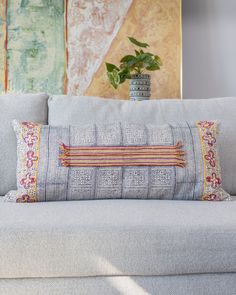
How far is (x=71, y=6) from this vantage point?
8.92 ft

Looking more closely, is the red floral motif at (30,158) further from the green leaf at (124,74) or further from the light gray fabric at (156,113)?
the green leaf at (124,74)

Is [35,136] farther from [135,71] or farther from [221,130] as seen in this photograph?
[135,71]

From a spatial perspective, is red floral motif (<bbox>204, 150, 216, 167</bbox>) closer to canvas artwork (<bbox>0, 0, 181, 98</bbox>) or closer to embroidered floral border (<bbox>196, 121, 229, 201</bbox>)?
embroidered floral border (<bbox>196, 121, 229, 201</bbox>)

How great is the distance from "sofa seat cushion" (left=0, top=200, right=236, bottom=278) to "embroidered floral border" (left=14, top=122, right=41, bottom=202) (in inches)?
10.5

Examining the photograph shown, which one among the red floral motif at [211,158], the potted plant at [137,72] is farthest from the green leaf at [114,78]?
the red floral motif at [211,158]

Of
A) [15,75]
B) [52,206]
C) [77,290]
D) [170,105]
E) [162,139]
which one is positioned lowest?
[77,290]

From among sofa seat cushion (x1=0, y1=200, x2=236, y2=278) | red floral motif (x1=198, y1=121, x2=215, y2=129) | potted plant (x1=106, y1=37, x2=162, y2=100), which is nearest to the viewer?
sofa seat cushion (x1=0, y1=200, x2=236, y2=278)

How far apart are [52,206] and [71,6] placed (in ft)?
5.42

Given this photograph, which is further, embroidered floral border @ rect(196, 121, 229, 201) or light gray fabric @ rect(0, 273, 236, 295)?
embroidered floral border @ rect(196, 121, 229, 201)

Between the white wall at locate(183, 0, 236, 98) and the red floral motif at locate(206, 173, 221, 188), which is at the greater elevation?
the white wall at locate(183, 0, 236, 98)

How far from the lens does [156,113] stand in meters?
1.79

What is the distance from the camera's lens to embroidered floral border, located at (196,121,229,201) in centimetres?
157

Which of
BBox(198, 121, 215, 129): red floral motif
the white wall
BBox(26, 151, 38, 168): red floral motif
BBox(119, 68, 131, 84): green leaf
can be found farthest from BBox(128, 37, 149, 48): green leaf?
BBox(26, 151, 38, 168): red floral motif

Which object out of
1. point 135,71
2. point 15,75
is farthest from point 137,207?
point 15,75
